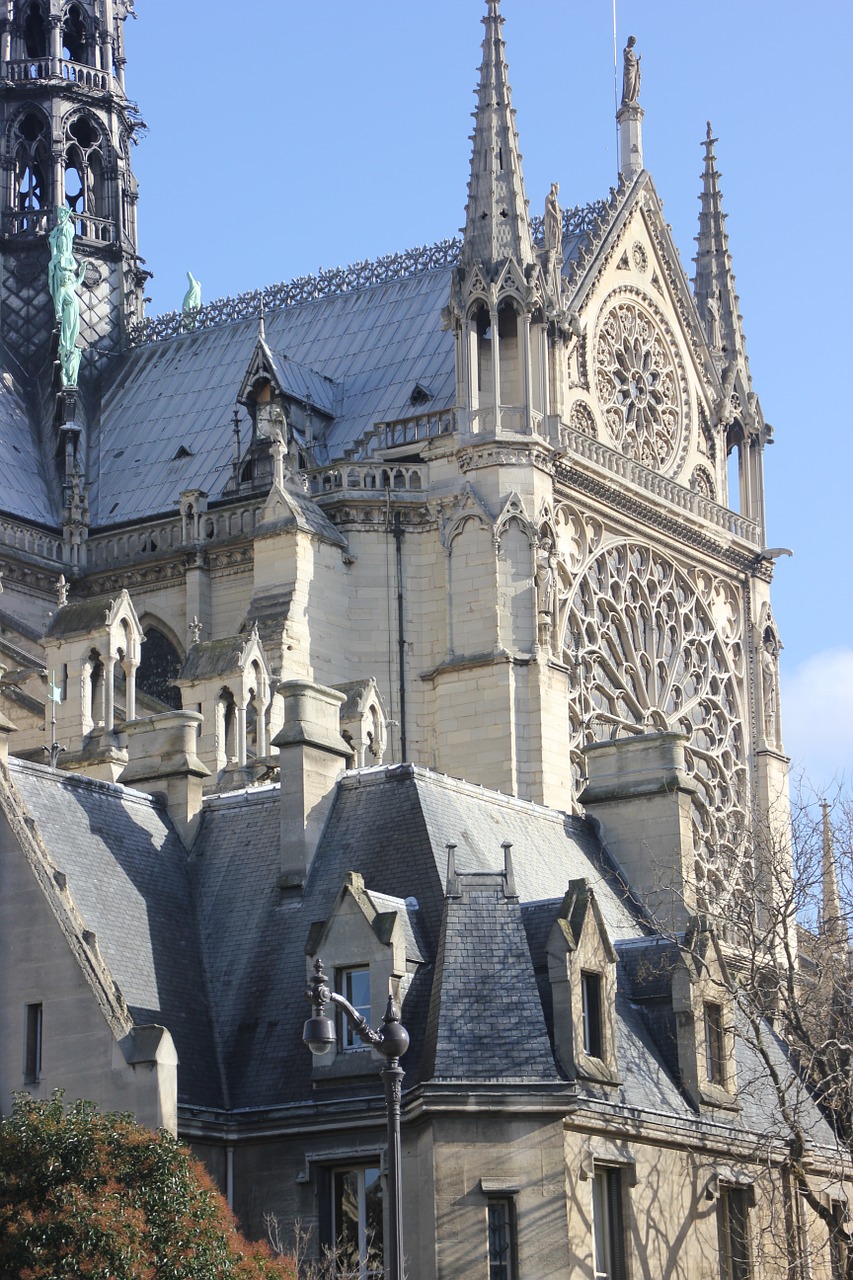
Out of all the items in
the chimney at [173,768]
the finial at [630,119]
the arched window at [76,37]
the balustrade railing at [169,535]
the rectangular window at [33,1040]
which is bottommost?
the rectangular window at [33,1040]

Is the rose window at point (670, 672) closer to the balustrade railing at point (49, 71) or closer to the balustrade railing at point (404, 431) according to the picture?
the balustrade railing at point (404, 431)

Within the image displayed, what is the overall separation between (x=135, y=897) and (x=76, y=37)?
4601 centimetres

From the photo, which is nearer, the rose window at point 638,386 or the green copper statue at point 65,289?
the rose window at point 638,386

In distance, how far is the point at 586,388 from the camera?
220ft

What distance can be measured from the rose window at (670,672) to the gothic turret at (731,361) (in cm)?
331

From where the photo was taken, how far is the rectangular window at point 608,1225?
115 ft

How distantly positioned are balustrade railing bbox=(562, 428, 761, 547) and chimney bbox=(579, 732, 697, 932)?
19.9 metres

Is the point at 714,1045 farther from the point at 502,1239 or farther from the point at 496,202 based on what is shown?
the point at 496,202

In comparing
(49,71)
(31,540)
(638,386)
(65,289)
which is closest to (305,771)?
(31,540)

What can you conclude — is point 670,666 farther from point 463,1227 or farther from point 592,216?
point 463,1227

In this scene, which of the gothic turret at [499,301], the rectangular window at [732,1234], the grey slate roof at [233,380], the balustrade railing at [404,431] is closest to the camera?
the rectangular window at [732,1234]

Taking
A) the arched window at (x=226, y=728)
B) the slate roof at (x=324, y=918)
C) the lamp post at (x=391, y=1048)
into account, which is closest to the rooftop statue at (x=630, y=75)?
the arched window at (x=226, y=728)

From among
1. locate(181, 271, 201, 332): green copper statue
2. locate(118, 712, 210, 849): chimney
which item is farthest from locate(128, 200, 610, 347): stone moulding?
locate(118, 712, 210, 849): chimney

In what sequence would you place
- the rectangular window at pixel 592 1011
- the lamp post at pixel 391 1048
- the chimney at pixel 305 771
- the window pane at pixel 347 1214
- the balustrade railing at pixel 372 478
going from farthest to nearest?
1. the balustrade railing at pixel 372 478
2. the chimney at pixel 305 771
3. the rectangular window at pixel 592 1011
4. the window pane at pixel 347 1214
5. the lamp post at pixel 391 1048
